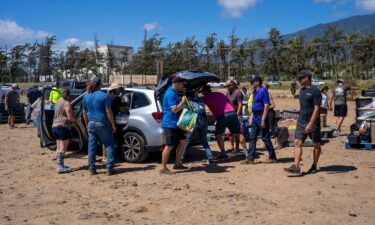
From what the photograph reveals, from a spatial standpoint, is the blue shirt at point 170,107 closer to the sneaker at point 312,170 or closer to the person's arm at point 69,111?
the person's arm at point 69,111

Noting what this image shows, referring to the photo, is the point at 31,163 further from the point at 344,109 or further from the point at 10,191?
the point at 344,109

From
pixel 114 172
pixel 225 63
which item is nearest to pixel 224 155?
pixel 114 172

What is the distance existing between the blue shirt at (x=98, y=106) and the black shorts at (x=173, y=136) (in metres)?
1.14

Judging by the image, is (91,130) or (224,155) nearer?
(91,130)

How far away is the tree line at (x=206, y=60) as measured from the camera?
107ft

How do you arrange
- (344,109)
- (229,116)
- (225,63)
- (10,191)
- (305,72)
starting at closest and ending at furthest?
1. (10,191)
2. (305,72)
3. (229,116)
4. (344,109)
5. (225,63)

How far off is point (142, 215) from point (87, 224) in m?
0.71

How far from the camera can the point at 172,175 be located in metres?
8.04

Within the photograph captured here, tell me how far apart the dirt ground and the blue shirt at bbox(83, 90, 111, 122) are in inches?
42.4

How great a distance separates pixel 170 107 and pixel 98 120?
4.32 ft

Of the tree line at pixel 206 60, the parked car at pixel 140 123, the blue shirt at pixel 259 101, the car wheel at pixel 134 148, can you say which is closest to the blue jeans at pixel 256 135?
the blue shirt at pixel 259 101

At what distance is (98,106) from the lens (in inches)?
313

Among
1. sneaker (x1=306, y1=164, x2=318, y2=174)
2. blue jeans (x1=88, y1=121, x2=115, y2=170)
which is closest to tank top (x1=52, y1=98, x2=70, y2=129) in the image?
blue jeans (x1=88, y1=121, x2=115, y2=170)

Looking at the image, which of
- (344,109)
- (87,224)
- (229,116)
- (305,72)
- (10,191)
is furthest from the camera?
(344,109)
